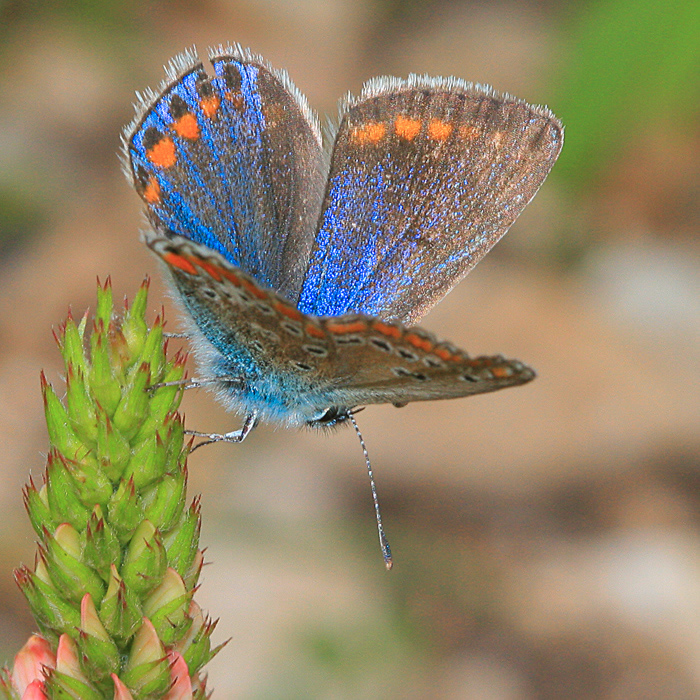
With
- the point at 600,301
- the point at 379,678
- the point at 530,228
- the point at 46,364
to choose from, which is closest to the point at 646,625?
the point at 379,678

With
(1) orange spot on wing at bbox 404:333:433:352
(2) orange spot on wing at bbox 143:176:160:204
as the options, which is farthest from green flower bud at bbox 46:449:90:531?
(2) orange spot on wing at bbox 143:176:160:204

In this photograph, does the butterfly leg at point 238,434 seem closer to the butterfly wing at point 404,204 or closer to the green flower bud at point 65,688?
the butterfly wing at point 404,204

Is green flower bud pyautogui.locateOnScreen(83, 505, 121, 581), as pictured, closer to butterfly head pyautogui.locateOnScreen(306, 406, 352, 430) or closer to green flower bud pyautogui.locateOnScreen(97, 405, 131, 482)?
green flower bud pyautogui.locateOnScreen(97, 405, 131, 482)

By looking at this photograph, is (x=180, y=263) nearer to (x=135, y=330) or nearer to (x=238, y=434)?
(x=135, y=330)

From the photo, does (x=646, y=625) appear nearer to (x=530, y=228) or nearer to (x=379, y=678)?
(x=379, y=678)

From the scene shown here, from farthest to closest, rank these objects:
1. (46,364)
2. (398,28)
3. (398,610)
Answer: (398,28), (46,364), (398,610)

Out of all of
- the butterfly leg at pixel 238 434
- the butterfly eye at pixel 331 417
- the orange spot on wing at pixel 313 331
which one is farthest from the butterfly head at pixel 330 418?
the orange spot on wing at pixel 313 331
